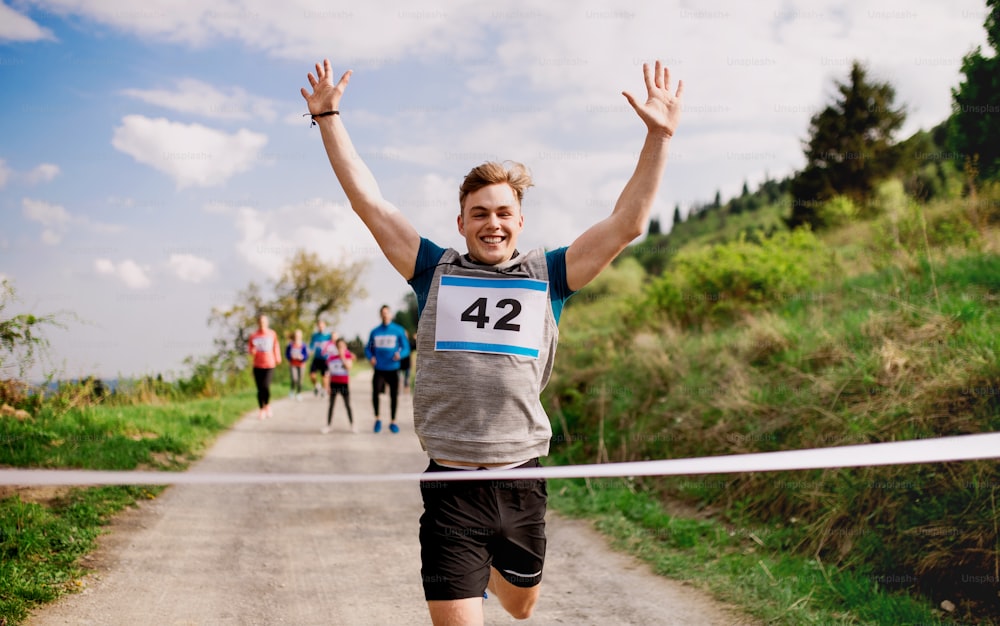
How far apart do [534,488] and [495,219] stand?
1050 mm

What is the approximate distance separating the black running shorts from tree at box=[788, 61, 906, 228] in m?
28.1

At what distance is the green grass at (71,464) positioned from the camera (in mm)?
4727

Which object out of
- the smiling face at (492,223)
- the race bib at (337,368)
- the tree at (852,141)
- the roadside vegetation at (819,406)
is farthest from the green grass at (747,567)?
the tree at (852,141)

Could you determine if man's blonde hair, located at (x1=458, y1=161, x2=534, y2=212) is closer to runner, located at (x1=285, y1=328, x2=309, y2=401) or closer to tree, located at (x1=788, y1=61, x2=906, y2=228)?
runner, located at (x1=285, y1=328, x2=309, y2=401)

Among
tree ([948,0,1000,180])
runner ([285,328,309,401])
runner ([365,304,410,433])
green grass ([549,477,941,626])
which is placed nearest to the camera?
green grass ([549,477,941,626])

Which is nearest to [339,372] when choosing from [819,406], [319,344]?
[319,344]

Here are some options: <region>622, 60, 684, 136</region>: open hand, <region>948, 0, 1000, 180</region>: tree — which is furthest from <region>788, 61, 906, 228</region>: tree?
<region>622, 60, 684, 136</region>: open hand

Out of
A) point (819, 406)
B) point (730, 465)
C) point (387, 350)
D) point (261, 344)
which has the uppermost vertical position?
point (261, 344)

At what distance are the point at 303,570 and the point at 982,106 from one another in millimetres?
13481

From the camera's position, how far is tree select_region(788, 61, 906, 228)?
2872 centimetres

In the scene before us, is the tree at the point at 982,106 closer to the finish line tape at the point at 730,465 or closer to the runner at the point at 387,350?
the runner at the point at 387,350

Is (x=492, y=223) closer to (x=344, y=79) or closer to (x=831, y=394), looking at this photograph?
(x=344, y=79)

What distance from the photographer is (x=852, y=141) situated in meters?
29.5

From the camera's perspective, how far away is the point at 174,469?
8547 mm
